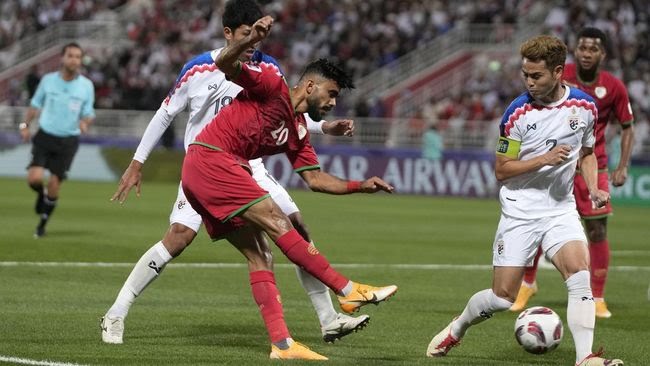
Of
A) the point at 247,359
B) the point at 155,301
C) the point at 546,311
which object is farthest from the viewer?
the point at 155,301

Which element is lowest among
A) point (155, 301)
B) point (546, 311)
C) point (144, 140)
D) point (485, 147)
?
point (485, 147)

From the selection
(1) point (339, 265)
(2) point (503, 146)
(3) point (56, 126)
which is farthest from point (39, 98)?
(2) point (503, 146)

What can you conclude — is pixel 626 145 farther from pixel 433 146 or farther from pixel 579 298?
pixel 433 146

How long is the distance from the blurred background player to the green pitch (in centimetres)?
71

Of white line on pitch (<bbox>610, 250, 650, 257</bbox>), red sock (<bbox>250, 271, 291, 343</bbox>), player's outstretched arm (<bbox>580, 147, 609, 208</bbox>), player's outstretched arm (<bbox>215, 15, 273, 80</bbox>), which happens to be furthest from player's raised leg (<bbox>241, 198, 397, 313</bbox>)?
white line on pitch (<bbox>610, 250, 650, 257</bbox>)

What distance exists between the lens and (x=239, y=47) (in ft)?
25.5

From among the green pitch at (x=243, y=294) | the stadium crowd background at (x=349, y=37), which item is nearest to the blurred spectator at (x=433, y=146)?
the stadium crowd background at (x=349, y=37)

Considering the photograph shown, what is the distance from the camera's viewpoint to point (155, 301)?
11.7 metres

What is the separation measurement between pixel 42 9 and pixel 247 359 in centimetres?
3949

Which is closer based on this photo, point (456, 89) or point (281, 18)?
point (456, 89)

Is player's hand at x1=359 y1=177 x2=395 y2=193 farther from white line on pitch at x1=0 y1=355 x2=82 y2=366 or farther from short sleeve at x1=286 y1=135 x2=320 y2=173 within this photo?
white line on pitch at x1=0 y1=355 x2=82 y2=366

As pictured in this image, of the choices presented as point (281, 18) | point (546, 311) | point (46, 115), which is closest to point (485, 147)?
point (281, 18)

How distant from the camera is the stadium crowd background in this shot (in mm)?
33969

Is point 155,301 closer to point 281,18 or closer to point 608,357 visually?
point 608,357
